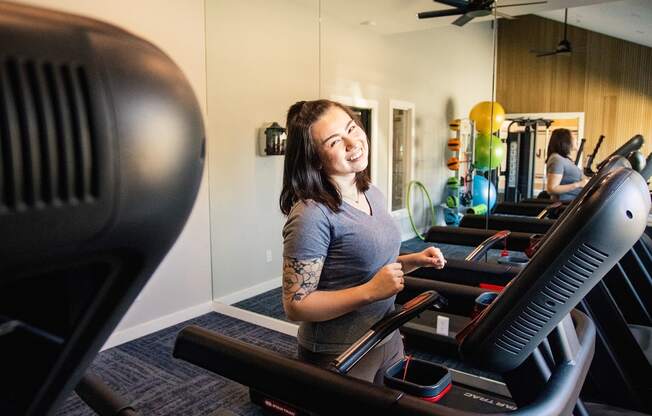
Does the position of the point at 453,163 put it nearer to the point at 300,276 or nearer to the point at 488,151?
the point at 488,151

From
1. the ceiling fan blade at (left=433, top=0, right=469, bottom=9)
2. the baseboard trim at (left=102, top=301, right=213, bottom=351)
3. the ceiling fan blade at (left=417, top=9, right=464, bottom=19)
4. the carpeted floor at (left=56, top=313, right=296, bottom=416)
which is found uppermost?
the ceiling fan blade at (left=433, top=0, right=469, bottom=9)

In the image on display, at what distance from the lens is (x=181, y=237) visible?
3.66 meters

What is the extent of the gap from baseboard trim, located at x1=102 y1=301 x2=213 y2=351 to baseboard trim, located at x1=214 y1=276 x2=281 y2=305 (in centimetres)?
14

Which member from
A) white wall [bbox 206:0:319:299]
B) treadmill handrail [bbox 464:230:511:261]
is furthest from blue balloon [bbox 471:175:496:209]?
white wall [bbox 206:0:319:299]

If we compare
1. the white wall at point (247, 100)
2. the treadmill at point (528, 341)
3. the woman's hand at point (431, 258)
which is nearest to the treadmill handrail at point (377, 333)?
the treadmill at point (528, 341)

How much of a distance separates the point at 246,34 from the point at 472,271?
2835mm

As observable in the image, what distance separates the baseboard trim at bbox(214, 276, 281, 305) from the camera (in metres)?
4.21

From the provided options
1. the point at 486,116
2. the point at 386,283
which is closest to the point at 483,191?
the point at 486,116

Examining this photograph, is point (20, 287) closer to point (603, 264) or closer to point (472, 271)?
point (603, 264)

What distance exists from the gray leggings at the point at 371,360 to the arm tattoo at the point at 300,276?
242mm

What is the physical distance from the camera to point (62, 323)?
0.87 feet

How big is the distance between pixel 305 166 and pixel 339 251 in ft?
0.91

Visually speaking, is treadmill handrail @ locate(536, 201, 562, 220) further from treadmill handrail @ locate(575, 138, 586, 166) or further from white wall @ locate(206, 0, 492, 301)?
white wall @ locate(206, 0, 492, 301)

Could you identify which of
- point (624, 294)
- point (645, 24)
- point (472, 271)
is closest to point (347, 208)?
point (472, 271)
